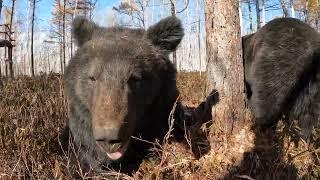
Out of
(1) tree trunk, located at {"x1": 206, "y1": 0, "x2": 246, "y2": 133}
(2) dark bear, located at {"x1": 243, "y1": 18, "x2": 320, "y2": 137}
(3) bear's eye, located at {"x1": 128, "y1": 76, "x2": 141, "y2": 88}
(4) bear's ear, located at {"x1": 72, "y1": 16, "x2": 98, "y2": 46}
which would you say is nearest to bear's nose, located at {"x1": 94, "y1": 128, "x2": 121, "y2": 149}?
(3) bear's eye, located at {"x1": 128, "y1": 76, "x2": 141, "y2": 88}

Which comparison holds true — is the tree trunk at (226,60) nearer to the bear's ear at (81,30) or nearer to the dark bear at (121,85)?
the dark bear at (121,85)

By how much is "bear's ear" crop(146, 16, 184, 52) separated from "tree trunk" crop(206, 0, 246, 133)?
0.73 metres

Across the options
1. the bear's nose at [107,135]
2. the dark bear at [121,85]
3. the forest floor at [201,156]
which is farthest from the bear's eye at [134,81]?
the bear's nose at [107,135]

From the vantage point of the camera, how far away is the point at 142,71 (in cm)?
416

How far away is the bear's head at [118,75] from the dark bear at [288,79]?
1733mm

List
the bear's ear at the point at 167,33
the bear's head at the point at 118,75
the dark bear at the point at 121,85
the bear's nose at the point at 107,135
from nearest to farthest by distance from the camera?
the bear's nose at the point at 107,135
the bear's head at the point at 118,75
the dark bear at the point at 121,85
the bear's ear at the point at 167,33

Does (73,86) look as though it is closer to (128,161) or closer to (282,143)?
(128,161)

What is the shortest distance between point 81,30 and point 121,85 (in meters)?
1.05

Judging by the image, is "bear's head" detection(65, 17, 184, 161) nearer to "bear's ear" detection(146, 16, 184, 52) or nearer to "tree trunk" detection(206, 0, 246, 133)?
"bear's ear" detection(146, 16, 184, 52)

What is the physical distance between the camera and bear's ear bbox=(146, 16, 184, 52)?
14.8ft

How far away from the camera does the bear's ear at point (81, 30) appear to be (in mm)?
4570

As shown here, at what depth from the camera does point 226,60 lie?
519 cm

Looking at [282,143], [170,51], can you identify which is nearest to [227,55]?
[170,51]

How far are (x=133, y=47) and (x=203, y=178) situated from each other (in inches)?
59.3
